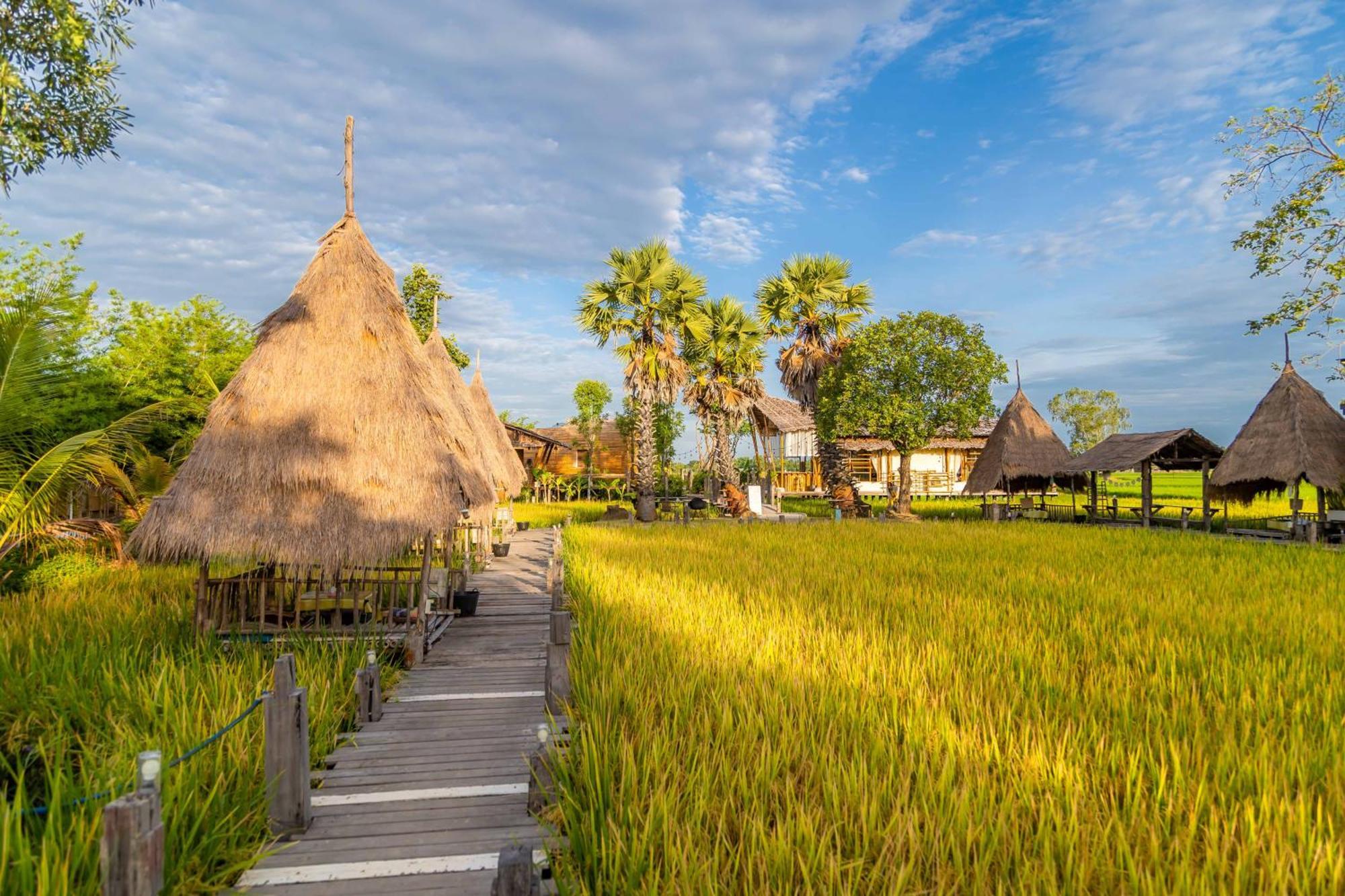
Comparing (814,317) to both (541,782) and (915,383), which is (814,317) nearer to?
(915,383)

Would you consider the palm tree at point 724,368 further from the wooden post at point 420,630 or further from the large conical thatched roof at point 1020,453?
the wooden post at point 420,630

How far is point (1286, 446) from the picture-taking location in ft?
54.9

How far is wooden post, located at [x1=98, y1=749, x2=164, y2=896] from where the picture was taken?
94.7 inches

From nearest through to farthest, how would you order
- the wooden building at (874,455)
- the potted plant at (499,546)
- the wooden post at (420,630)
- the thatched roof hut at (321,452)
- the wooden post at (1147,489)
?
the thatched roof hut at (321,452), the wooden post at (420,630), the potted plant at (499,546), the wooden post at (1147,489), the wooden building at (874,455)

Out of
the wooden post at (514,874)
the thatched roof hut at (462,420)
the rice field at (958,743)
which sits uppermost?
the thatched roof hut at (462,420)

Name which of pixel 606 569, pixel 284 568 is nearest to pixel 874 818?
pixel 284 568

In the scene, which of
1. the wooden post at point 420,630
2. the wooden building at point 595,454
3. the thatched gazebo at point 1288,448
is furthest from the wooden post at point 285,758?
the wooden building at point 595,454

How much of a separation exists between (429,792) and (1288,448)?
21047mm

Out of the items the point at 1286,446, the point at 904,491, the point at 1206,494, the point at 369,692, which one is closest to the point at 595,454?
the point at 904,491

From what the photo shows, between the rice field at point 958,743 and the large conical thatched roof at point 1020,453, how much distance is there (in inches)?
597

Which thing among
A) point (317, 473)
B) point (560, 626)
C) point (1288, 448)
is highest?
point (1288, 448)

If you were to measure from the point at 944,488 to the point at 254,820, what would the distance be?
35979 millimetres

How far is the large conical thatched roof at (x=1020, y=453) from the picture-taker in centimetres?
2323

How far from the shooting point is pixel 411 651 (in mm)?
7461
